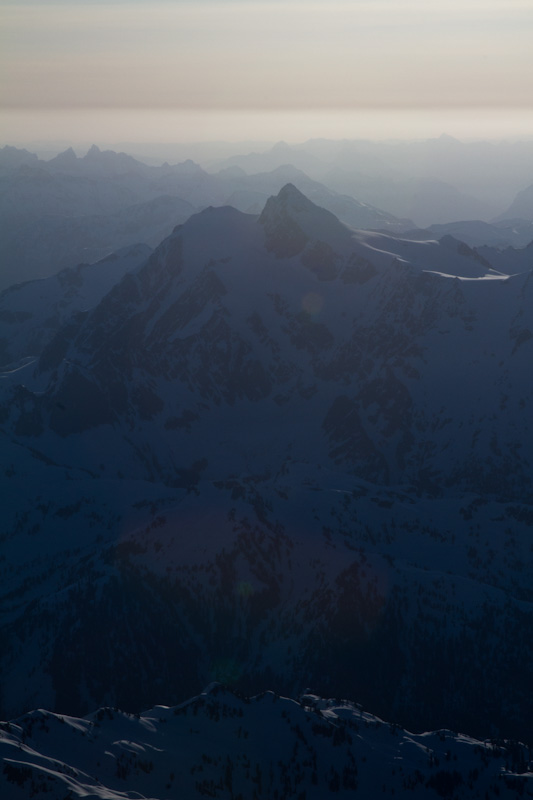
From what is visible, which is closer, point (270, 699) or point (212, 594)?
point (270, 699)

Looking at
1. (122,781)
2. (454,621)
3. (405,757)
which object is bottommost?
(454,621)

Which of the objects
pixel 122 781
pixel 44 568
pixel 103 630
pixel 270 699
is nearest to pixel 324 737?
pixel 270 699

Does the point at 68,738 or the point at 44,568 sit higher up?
the point at 68,738

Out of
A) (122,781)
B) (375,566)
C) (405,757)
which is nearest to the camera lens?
(122,781)

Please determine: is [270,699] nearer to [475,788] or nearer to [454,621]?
[475,788]

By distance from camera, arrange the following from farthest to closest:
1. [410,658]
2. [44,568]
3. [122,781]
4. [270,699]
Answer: [44,568]
[410,658]
[270,699]
[122,781]

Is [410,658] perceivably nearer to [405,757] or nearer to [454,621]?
[454,621]
